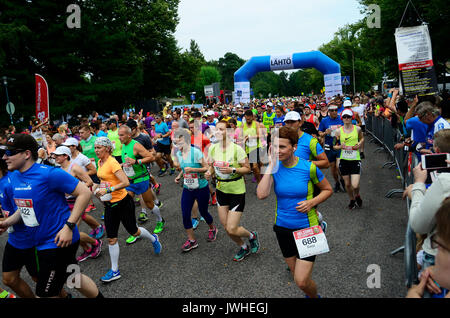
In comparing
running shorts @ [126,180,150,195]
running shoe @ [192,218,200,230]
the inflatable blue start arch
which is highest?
the inflatable blue start arch

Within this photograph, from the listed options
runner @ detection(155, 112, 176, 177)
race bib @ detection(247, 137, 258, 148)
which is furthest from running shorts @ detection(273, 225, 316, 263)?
runner @ detection(155, 112, 176, 177)

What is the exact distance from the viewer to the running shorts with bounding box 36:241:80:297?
295 centimetres

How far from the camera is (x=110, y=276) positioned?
14.6ft

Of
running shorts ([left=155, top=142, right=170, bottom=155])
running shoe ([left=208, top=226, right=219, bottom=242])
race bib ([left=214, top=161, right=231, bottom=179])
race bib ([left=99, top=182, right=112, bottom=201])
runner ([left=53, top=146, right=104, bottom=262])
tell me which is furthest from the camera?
running shorts ([left=155, top=142, right=170, bottom=155])

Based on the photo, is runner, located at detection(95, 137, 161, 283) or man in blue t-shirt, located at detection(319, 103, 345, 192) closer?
runner, located at detection(95, 137, 161, 283)

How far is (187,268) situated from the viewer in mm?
4656

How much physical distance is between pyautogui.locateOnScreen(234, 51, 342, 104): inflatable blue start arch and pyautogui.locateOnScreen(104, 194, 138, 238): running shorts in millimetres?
17591

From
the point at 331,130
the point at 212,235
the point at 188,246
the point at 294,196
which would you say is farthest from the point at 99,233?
the point at 331,130

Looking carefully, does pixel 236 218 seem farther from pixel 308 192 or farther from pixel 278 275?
pixel 308 192

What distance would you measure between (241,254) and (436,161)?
9.97 feet

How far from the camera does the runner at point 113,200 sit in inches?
176

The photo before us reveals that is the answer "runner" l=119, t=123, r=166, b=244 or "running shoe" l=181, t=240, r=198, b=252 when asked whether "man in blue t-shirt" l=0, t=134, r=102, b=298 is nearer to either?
"running shoe" l=181, t=240, r=198, b=252
